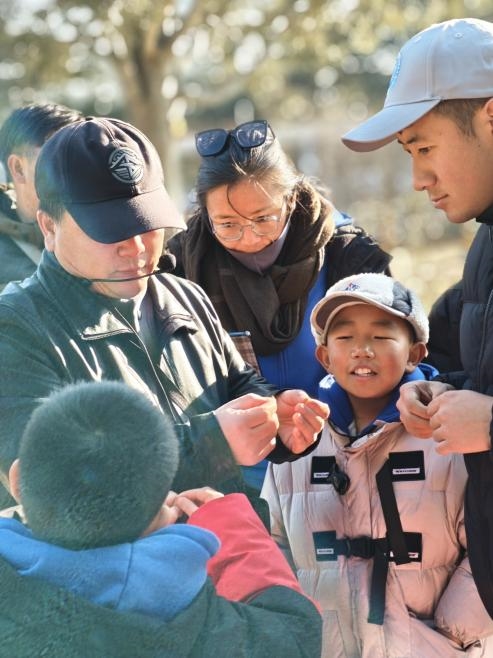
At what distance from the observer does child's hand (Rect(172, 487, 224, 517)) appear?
186 cm

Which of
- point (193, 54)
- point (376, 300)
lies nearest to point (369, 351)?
point (376, 300)

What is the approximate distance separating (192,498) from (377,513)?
688 millimetres

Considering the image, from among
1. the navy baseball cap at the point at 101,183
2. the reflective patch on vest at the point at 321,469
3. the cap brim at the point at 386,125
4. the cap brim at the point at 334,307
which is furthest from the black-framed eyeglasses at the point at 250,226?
the navy baseball cap at the point at 101,183

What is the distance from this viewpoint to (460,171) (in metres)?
2.22

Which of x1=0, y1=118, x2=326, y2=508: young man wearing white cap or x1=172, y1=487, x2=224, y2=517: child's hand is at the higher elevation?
x1=0, y1=118, x2=326, y2=508: young man wearing white cap

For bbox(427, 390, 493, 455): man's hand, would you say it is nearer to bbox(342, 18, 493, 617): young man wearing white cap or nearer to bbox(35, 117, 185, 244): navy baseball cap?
bbox(342, 18, 493, 617): young man wearing white cap

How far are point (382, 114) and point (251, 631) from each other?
3.88 feet

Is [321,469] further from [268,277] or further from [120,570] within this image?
[120,570]

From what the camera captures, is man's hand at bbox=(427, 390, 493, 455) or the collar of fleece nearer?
the collar of fleece

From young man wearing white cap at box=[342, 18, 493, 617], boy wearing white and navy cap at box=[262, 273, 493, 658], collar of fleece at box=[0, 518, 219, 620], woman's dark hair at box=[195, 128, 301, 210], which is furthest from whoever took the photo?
woman's dark hair at box=[195, 128, 301, 210]

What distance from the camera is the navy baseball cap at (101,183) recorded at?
6.81ft

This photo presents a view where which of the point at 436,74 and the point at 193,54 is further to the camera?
the point at 193,54

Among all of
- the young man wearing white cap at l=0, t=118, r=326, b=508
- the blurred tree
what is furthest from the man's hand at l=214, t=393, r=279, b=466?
the blurred tree

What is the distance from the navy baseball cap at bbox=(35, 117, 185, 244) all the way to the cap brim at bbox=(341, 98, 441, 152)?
52 centimetres
